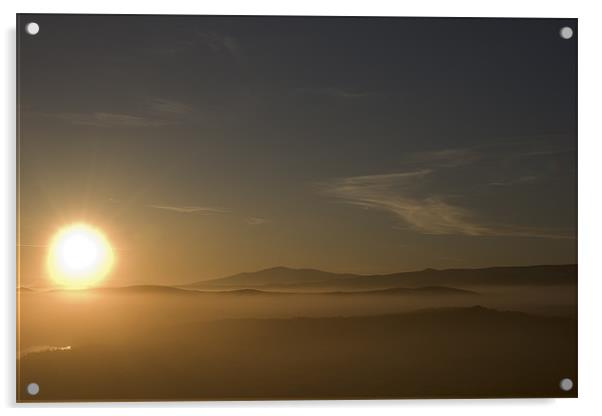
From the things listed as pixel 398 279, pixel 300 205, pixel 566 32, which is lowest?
pixel 398 279

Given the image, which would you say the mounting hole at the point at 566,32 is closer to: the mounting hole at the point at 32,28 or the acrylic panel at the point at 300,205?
the acrylic panel at the point at 300,205

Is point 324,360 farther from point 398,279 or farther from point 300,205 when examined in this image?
point 300,205

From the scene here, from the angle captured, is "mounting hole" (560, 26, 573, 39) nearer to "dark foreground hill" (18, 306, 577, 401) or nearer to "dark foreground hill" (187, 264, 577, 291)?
"dark foreground hill" (187, 264, 577, 291)

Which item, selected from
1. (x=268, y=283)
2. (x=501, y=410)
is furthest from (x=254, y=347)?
(x=501, y=410)

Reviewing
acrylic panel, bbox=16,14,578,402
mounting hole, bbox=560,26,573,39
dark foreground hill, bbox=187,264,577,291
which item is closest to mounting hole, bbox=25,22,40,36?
acrylic panel, bbox=16,14,578,402

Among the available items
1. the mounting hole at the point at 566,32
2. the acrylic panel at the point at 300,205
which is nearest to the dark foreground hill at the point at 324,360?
the acrylic panel at the point at 300,205
